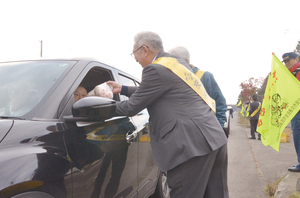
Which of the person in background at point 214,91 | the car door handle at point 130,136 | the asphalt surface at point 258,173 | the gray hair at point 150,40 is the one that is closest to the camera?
the gray hair at point 150,40

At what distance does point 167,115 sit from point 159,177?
1.88m

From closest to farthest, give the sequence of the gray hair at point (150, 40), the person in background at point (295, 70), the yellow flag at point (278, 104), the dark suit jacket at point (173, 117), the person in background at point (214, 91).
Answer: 1. the dark suit jacket at point (173, 117)
2. the gray hair at point (150, 40)
3. the person in background at point (214, 91)
4. the yellow flag at point (278, 104)
5. the person in background at point (295, 70)

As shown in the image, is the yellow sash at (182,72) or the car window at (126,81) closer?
the yellow sash at (182,72)

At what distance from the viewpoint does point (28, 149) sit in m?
1.32

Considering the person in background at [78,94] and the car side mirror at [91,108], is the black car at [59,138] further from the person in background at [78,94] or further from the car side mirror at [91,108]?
the person in background at [78,94]

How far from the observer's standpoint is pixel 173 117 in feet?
6.03

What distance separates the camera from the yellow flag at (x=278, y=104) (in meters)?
4.01

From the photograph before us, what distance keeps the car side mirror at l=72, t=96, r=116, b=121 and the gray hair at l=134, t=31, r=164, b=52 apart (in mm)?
686

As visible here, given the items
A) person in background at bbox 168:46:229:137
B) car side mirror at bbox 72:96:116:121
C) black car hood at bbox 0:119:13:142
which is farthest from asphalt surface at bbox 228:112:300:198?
black car hood at bbox 0:119:13:142

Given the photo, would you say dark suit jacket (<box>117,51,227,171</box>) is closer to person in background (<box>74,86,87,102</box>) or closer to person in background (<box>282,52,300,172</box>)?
person in background (<box>74,86,87,102</box>)

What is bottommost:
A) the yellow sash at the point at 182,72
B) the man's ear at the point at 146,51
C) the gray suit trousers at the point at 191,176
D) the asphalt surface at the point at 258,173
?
the asphalt surface at the point at 258,173

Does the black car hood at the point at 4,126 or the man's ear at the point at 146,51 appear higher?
the man's ear at the point at 146,51

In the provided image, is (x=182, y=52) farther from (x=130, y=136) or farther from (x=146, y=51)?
(x=130, y=136)

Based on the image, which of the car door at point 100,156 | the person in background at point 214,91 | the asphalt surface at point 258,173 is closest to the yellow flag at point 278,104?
the asphalt surface at point 258,173
